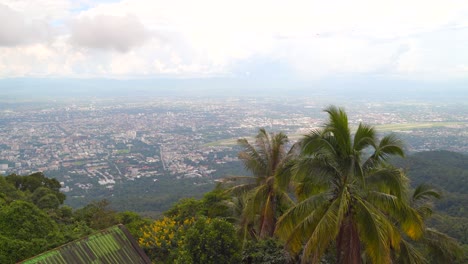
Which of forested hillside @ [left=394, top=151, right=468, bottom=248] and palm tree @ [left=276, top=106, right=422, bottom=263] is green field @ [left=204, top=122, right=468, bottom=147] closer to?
forested hillside @ [left=394, top=151, right=468, bottom=248]

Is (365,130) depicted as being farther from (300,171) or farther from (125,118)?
(125,118)

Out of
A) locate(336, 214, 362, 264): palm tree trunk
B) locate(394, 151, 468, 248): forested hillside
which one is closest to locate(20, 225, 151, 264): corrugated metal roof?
locate(336, 214, 362, 264): palm tree trunk

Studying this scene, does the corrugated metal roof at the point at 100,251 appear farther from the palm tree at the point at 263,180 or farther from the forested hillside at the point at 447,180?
the forested hillside at the point at 447,180

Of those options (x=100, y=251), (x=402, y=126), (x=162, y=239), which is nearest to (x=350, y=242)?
(x=100, y=251)

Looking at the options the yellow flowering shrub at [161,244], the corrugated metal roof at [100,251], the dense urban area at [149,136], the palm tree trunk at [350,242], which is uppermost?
the palm tree trunk at [350,242]

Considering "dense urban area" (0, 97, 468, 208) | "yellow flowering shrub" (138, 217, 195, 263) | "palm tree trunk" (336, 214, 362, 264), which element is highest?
"palm tree trunk" (336, 214, 362, 264)

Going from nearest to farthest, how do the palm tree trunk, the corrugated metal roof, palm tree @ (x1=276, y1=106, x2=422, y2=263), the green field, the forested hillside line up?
palm tree @ (x1=276, y1=106, x2=422, y2=263)
the palm tree trunk
the corrugated metal roof
the forested hillside
the green field

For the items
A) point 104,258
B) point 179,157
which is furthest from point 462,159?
point 104,258

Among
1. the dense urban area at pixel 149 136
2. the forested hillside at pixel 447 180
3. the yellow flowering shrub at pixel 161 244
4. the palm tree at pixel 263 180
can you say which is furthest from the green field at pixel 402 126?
the palm tree at pixel 263 180
